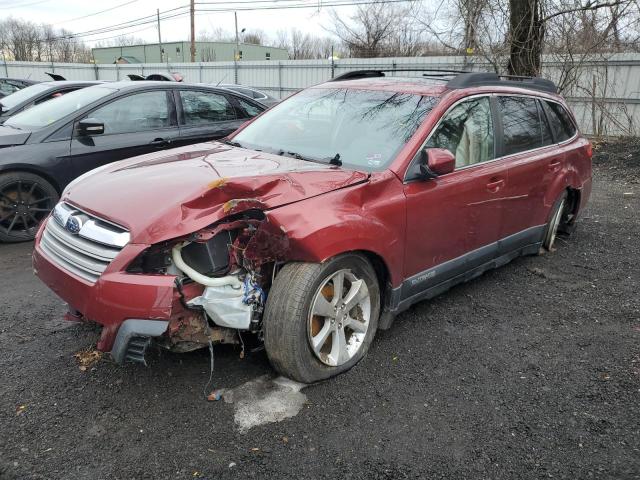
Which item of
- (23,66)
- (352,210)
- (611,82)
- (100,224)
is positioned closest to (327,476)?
(352,210)

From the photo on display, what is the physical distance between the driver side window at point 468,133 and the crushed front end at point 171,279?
1487 millimetres

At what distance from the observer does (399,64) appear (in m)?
18.8

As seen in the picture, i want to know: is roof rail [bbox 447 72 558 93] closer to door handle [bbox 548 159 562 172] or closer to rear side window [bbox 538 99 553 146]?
rear side window [bbox 538 99 553 146]

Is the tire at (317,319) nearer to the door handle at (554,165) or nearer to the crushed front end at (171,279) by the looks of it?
the crushed front end at (171,279)

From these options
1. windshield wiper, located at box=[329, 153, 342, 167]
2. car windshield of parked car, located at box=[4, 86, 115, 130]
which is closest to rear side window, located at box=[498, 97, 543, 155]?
windshield wiper, located at box=[329, 153, 342, 167]

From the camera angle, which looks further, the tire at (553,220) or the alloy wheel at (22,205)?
the alloy wheel at (22,205)

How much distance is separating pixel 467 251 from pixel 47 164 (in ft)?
14.0

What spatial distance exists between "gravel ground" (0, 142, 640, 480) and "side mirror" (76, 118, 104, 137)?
2.07m

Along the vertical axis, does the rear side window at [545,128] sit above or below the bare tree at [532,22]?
below

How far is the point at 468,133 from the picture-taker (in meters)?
3.88

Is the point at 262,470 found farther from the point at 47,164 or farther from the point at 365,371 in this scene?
the point at 47,164

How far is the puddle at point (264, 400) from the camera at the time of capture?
273 centimetres

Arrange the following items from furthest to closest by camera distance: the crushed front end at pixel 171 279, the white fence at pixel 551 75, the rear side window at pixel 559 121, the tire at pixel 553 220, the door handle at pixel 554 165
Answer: the white fence at pixel 551 75, the tire at pixel 553 220, the rear side window at pixel 559 121, the door handle at pixel 554 165, the crushed front end at pixel 171 279

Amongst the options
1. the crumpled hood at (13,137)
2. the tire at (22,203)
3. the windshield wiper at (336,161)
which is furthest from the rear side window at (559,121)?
the crumpled hood at (13,137)
